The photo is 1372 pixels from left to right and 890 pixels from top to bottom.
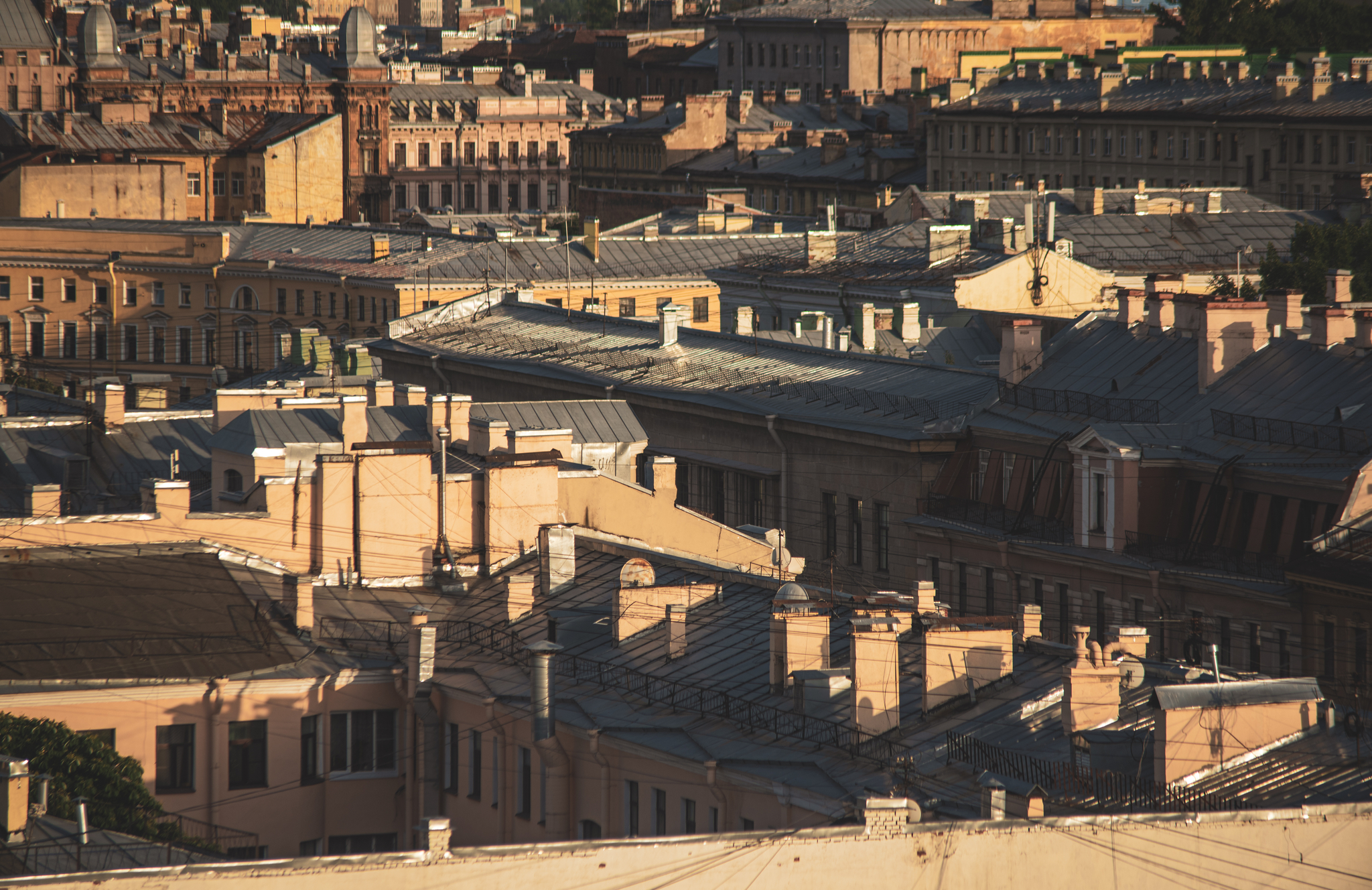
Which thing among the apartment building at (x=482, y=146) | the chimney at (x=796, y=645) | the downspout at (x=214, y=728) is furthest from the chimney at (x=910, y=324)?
the apartment building at (x=482, y=146)

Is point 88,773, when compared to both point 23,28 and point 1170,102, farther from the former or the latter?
point 23,28

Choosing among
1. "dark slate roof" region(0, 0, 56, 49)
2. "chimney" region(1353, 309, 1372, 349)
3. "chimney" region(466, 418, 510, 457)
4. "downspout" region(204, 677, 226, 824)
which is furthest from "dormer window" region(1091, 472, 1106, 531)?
"dark slate roof" region(0, 0, 56, 49)

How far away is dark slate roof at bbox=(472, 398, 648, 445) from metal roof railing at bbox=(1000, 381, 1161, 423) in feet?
24.3

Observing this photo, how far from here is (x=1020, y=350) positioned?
52.8m

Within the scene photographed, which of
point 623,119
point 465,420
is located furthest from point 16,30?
point 465,420

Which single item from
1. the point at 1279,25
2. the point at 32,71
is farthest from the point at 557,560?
the point at 1279,25

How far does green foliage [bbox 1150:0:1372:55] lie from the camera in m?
141

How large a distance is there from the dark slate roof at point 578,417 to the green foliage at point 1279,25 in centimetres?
8821

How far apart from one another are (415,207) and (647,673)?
127 meters

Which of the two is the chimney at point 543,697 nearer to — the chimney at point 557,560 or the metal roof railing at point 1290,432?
the chimney at point 557,560

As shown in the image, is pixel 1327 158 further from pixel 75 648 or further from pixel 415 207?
pixel 75 648

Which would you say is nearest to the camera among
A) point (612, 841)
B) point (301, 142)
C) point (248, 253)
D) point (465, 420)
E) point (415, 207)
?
point (612, 841)

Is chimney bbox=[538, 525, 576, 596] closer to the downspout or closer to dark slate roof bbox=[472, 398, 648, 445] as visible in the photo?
the downspout

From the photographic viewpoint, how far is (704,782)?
28.3 m
